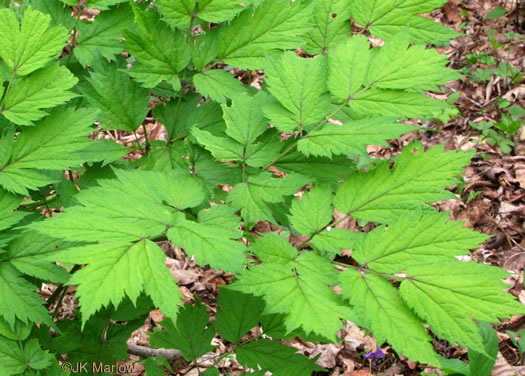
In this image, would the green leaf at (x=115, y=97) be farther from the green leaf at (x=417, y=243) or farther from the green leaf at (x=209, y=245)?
the green leaf at (x=417, y=243)

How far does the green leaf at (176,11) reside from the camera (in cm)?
154

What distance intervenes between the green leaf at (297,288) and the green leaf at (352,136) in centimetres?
30

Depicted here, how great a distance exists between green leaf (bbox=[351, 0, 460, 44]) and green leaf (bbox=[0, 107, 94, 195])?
1.02m

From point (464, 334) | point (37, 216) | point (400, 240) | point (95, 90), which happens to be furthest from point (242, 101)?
point (464, 334)

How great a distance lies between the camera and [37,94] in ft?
5.06

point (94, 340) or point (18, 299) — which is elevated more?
point (18, 299)

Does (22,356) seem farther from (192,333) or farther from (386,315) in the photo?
(386,315)

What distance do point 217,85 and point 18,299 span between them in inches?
36.8

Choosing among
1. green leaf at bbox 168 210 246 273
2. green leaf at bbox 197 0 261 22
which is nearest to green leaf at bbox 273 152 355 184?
green leaf at bbox 168 210 246 273

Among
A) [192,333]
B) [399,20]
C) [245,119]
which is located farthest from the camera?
[192,333]

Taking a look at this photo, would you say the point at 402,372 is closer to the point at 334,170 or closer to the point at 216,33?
the point at 334,170

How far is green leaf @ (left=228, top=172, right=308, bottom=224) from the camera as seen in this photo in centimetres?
148

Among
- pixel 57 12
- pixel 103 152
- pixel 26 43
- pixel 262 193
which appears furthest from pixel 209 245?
pixel 57 12

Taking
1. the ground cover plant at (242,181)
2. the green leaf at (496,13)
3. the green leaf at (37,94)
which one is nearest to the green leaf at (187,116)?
the ground cover plant at (242,181)
